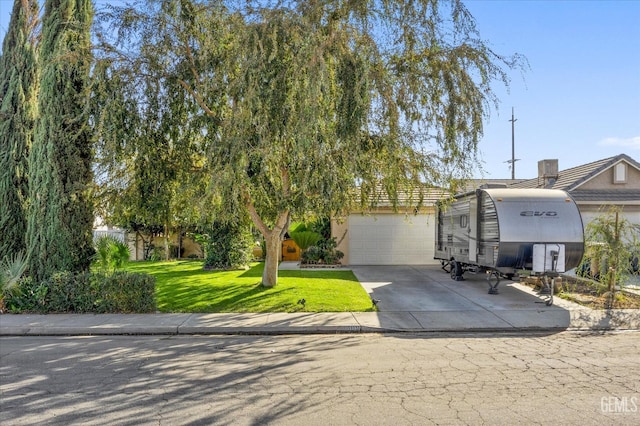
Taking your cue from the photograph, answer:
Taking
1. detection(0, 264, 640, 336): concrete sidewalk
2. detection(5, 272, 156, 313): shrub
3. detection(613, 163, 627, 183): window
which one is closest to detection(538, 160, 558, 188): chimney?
detection(613, 163, 627, 183): window

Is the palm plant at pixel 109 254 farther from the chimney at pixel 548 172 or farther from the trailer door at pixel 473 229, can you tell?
the chimney at pixel 548 172

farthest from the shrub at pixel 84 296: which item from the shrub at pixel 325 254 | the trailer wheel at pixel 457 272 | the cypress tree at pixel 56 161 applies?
the shrub at pixel 325 254

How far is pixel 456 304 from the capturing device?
1094 cm

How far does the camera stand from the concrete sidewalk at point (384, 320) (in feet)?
28.0

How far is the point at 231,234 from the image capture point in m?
18.0

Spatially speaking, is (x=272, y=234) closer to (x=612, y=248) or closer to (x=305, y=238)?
(x=305, y=238)

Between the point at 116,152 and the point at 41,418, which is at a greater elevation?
the point at 116,152

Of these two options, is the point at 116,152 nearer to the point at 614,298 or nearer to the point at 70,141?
the point at 70,141

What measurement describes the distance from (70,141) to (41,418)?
7.74 m

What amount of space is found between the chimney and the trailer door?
9.20m

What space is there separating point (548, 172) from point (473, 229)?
32.2 feet

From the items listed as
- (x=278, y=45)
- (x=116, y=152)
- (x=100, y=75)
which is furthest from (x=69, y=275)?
(x=278, y=45)

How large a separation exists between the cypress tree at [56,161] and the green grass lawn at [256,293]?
270 centimetres

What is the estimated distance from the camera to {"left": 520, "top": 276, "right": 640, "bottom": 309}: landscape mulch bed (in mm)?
10789
